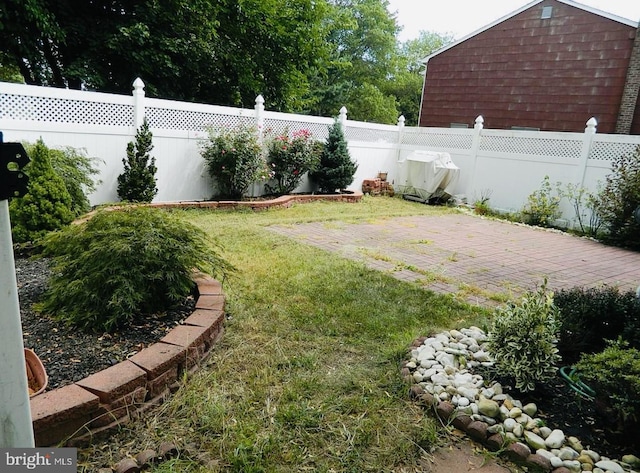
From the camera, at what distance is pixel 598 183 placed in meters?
8.16

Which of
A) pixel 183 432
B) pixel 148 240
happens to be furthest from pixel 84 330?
pixel 183 432

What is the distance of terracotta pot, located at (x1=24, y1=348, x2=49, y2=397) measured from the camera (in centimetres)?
190

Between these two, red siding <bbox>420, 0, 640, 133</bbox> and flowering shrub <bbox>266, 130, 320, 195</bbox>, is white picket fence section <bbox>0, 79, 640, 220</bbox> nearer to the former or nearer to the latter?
flowering shrub <bbox>266, 130, 320, 195</bbox>

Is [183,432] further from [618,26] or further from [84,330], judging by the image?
[618,26]

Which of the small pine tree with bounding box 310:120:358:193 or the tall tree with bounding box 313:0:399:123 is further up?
the tall tree with bounding box 313:0:399:123

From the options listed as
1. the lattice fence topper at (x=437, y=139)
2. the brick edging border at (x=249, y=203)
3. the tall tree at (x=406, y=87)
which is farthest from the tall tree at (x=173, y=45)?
the tall tree at (x=406, y=87)

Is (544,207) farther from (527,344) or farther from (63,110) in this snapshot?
(63,110)

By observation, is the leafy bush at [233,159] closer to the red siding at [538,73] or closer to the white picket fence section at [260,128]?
the white picket fence section at [260,128]

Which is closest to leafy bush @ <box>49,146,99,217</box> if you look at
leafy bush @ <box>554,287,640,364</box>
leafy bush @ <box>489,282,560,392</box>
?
leafy bush @ <box>489,282,560,392</box>

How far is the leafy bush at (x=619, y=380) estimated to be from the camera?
1812 mm

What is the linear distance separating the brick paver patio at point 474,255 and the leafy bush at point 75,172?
8.05 ft

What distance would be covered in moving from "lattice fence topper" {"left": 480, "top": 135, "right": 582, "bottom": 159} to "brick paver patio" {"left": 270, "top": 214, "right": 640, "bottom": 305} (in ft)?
6.34

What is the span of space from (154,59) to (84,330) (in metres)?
8.73

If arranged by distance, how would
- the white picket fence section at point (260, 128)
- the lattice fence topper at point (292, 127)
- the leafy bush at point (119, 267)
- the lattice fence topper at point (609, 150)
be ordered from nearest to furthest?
1. the leafy bush at point (119, 267)
2. the white picket fence section at point (260, 128)
3. the lattice fence topper at point (609, 150)
4. the lattice fence topper at point (292, 127)
